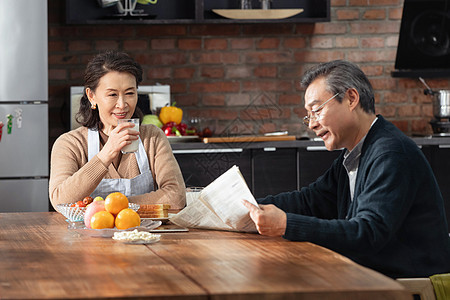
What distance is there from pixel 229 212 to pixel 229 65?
3192mm

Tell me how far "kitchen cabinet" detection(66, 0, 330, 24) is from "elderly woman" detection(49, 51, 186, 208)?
79.6 inches

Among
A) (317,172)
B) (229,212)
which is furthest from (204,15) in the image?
(229,212)

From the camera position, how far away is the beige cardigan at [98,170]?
228 cm

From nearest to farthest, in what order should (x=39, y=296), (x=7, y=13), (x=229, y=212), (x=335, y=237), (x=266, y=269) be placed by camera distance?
(x=39, y=296)
(x=266, y=269)
(x=335, y=237)
(x=229, y=212)
(x=7, y=13)

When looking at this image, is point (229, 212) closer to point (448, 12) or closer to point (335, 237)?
point (335, 237)

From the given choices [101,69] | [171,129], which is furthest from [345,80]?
[171,129]

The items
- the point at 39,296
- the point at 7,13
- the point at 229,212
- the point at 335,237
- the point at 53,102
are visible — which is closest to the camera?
the point at 39,296

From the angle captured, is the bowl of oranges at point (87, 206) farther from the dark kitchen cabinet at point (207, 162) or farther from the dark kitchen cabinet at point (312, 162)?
the dark kitchen cabinet at point (312, 162)

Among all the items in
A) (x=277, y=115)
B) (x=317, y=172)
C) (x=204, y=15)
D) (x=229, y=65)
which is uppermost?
(x=204, y=15)

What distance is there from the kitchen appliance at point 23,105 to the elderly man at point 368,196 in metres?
2.58

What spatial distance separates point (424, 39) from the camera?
16.2 feet

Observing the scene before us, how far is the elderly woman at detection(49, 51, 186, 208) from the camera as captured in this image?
234cm

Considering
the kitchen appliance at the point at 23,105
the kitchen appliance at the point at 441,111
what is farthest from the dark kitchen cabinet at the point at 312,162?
the kitchen appliance at the point at 23,105

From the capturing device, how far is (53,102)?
4.71 metres
